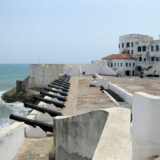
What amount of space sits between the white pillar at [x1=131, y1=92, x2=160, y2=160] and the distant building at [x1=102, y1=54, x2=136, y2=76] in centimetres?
4300

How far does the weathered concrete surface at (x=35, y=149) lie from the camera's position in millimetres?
7746

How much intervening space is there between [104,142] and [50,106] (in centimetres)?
839

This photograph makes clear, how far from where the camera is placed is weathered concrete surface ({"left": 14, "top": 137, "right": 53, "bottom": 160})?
775cm

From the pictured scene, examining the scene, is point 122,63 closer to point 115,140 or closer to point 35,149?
point 35,149

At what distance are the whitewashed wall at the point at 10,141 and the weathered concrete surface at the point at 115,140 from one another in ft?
10.6

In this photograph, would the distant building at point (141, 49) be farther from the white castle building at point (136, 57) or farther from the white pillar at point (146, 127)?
the white pillar at point (146, 127)

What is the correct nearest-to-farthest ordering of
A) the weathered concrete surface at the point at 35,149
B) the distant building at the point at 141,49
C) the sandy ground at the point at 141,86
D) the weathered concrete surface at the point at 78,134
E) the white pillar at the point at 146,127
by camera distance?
the weathered concrete surface at the point at 78,134
the white pillar at the point at 146,127
the weathered concrete surface at the point at 35,149
the sandy ground at the point at 141,86
the distant building at the point at 141,49

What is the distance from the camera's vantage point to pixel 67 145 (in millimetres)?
7078

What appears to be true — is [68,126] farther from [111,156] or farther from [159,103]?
[111,156]

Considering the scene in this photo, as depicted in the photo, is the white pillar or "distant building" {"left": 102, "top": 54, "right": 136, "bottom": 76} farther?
"distant building" {"left": 102, "top": 54, "right": 136, "bottom": 76}

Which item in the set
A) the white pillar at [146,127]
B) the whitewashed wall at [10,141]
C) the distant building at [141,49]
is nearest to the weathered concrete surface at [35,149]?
the whitewashed wall at [10,141]

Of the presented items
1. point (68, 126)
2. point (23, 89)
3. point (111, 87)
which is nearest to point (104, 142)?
point (68, 126)

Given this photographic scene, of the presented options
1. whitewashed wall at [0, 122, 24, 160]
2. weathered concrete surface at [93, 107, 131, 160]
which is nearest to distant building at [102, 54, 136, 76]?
whitewashed wall at [0, 122, 24, 160]

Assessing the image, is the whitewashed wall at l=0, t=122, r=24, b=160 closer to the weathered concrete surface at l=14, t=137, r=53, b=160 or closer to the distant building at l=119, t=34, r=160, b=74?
the weathered concrete surface at l=14, t=137, r=53, b=160
